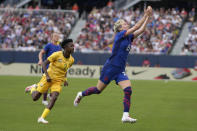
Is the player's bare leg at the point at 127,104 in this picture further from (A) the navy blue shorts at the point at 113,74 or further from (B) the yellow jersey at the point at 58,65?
(B) the yellow jersey at the point at 58,65

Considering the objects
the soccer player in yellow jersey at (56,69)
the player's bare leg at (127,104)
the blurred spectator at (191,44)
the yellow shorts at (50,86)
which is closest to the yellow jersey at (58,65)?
the soccer player in yellow jersey at (56,69)

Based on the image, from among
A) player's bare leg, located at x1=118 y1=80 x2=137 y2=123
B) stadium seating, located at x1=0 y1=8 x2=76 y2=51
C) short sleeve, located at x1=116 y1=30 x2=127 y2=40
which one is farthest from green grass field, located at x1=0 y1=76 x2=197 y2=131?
stadium seating, located at x1=0 y1=8 x2=76 y2=51

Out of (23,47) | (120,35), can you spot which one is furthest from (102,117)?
(23,47)

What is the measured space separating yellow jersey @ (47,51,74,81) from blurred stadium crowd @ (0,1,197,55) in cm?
2033

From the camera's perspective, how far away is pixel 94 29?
3506 cm

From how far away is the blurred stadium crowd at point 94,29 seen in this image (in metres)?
32.1

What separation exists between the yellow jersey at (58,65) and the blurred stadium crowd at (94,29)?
20.3 meters

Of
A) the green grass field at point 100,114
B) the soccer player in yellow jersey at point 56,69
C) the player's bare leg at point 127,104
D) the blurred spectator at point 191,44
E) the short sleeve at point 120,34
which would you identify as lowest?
the blurred spectator at point 191,44

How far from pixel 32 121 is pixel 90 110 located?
2.70 meters

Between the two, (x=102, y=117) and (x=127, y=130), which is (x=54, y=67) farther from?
(x=127, y=130)

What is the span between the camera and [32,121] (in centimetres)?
1046

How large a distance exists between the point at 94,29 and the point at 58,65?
24163 mm

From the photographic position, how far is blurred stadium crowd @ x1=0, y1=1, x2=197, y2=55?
105ft

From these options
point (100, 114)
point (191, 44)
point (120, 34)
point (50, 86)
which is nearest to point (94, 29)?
point (191, 44)
